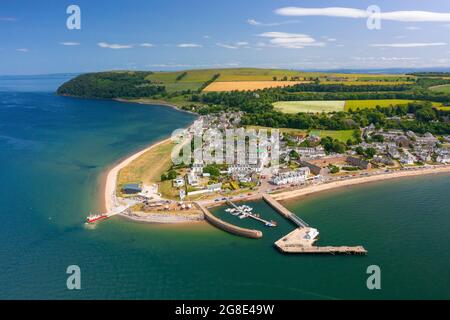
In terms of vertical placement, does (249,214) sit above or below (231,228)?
above

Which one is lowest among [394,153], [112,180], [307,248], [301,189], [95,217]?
[307,248]

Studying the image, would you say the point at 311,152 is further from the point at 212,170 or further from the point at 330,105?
the point at 330,105

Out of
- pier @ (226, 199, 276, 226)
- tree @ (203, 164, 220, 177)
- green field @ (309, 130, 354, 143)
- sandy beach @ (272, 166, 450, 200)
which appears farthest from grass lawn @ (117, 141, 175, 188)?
green field @ (309, 130, 354, 143)

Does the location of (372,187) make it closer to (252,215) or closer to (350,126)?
(252,215)

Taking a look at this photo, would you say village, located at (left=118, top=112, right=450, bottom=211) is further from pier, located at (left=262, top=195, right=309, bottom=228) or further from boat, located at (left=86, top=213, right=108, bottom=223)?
boat, located at (left=86, top=213, right=108, bottom=223)

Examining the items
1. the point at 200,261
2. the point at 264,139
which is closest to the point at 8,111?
the point at 264,139

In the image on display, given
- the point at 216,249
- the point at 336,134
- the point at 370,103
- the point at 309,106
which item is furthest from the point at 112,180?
the point at 370,103

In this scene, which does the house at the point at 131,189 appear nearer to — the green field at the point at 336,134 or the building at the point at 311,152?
the building at the point at 311,152
